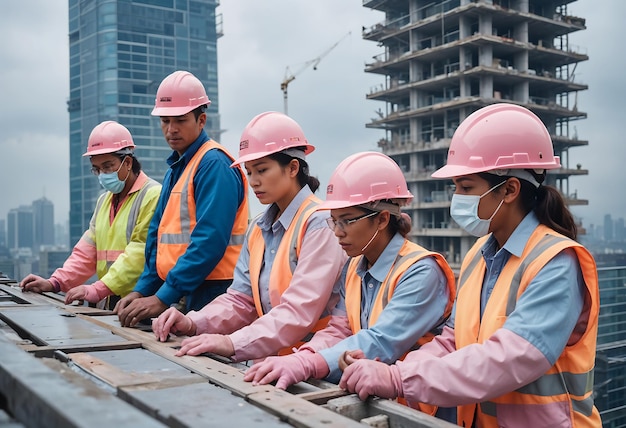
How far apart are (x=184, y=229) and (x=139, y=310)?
2.05ft

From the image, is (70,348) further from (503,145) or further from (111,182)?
(111,182)

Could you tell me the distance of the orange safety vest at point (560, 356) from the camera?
228 cm

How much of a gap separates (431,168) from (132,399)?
4428 cm

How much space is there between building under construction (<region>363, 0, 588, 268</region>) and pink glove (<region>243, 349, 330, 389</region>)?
134 feet

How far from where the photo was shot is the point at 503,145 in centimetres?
251

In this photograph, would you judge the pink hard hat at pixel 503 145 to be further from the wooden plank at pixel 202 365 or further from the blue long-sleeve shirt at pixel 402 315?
the wooden plank at pixel 202 365

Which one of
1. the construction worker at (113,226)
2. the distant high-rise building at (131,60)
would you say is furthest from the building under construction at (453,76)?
the construction worker at (113,226)

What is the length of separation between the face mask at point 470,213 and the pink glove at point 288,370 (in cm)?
78

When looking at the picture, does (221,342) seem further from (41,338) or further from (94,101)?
(94,101)

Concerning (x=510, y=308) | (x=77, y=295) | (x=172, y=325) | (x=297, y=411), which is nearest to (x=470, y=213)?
(x=510, y=308)

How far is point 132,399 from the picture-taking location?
1.87 meters

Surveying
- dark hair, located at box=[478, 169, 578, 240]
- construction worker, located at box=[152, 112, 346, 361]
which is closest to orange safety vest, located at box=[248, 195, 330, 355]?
construction worker, located at box=[152, 112, 346, 361]

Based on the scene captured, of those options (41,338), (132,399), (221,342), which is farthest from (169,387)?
(41,338)

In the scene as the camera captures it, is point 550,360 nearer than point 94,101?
Yes
